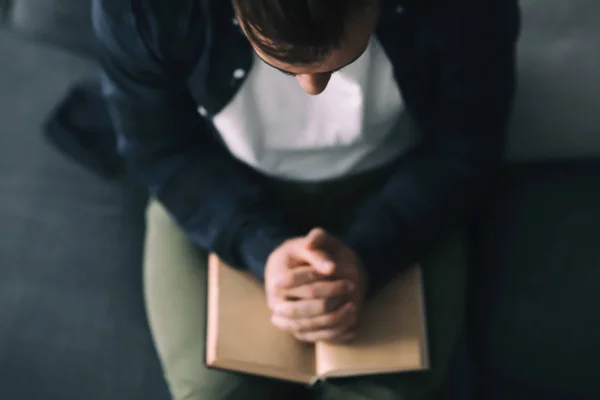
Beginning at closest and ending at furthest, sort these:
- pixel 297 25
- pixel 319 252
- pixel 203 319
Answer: pixel 297 25
pixel 319 252
pixel 203 319

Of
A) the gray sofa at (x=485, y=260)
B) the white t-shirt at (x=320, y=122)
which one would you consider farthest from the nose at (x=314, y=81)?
the gray sofa at (x=485, y=260)

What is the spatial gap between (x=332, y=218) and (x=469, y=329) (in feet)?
0.69

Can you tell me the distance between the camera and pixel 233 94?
0.70 meters

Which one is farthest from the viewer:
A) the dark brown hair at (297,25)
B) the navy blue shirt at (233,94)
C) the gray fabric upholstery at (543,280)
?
the gray fabric upholstery at (543,280)

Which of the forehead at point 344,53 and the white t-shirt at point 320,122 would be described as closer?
the forehead at point 344,53

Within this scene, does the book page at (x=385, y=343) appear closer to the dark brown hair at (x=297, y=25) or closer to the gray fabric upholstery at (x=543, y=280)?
the gray fabric upholstery at (x=543, y=280)

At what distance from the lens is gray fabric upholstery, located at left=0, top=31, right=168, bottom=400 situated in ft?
2.72

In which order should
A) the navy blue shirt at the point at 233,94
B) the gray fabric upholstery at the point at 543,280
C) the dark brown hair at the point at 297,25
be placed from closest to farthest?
1. the dark brown hair at the point at 297,25
2. the navy blue shirt at the point at 233,94
3. the gray fabric upholstery at the point at 543,280

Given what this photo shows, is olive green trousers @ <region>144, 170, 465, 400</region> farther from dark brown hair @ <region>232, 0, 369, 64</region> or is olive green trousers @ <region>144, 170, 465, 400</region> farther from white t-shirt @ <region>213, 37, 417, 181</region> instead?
dark brown hair @ <region>232, 0, 369, 64</region>

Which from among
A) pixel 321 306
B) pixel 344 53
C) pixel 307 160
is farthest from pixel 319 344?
pixel 344 53

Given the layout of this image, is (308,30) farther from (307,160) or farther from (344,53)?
(307,160)

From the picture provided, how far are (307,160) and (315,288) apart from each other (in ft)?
0.56

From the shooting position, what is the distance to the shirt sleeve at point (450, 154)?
2.23 feet

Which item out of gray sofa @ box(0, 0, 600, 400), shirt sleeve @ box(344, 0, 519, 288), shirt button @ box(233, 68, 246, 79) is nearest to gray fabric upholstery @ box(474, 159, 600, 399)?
gray sofa @ box(0, 0, 600, 400)
